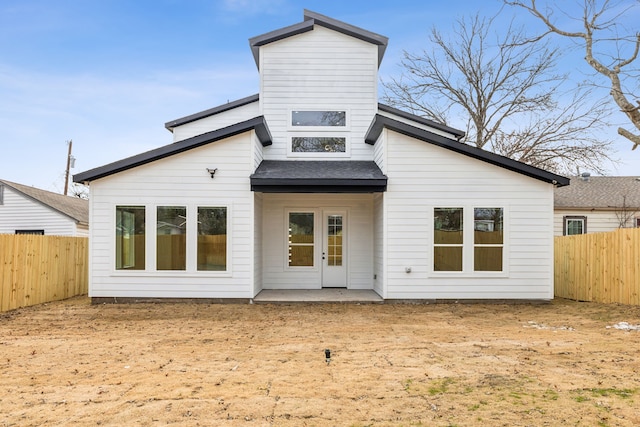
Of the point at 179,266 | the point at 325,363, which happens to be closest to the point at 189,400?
the point at 325,363

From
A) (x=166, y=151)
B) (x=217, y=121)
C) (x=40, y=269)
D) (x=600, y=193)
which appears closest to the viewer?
(x=166, y=151)

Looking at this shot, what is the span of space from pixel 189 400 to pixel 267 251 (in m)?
8.07

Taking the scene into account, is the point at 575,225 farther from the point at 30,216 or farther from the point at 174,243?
the point at 30,216

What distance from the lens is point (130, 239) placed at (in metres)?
10.1

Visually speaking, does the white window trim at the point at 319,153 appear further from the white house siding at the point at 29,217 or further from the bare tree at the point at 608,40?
the white house siding at the point at 29,217

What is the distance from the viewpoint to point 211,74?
60.3 feet

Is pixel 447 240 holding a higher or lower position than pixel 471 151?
lower

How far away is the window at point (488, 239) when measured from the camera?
10.1 m

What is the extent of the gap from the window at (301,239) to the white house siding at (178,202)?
218 centimetres

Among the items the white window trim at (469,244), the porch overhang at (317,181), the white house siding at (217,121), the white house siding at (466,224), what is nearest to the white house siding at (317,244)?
the porch overhang at (317,181)

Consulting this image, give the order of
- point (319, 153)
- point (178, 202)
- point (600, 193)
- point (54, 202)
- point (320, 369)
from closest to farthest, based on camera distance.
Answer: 1. point (320, 369)
2. point (178, 202)
3. point (319, 153)
4. point (54, 202)
5. point (600, 193)

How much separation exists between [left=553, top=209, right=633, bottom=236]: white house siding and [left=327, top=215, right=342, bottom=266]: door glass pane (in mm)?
11650

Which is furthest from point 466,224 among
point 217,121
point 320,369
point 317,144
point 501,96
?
point 501,96

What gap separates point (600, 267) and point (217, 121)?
35.0ft
